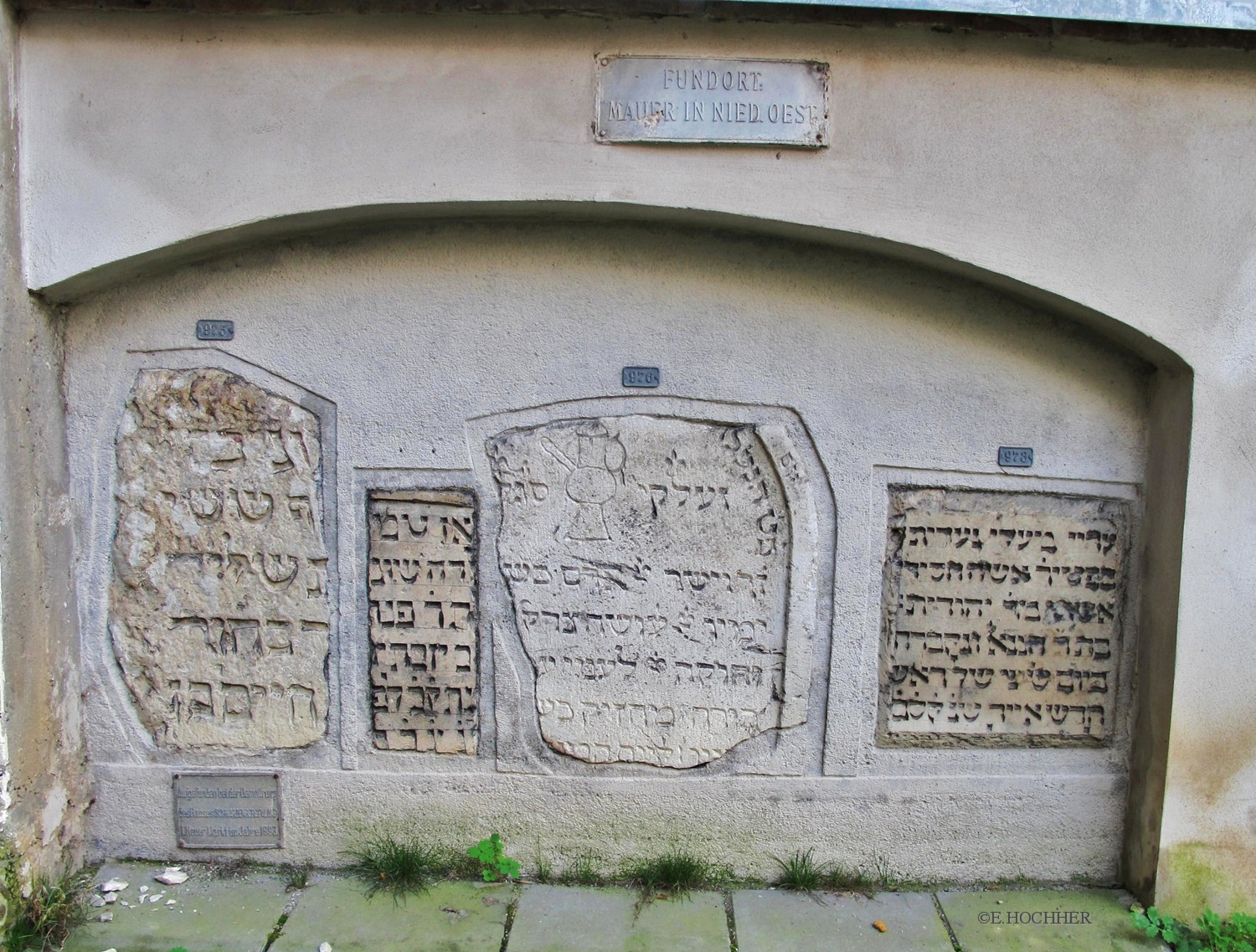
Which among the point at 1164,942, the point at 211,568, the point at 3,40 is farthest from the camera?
the point at 211,568

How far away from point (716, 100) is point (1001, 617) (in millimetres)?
2115

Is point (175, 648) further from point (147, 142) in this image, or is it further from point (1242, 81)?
point (1242, 81)

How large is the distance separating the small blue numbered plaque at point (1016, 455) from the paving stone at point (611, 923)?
1.93 meters

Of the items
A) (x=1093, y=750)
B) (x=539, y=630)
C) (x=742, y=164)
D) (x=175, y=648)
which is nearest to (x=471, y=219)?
(x=742, y=164)

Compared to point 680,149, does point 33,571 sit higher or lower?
lower

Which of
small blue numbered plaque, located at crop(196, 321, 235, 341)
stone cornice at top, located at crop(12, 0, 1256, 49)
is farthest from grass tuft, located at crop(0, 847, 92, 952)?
stone cornice at top, located at crop(12, 0, 1256, 49)

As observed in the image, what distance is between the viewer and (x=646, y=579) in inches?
120

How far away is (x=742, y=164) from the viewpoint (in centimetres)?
268

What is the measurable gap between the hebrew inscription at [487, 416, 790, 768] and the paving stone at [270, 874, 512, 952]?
619 millimetres

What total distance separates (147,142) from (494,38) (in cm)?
120

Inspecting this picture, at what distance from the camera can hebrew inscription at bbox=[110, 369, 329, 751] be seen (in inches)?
117

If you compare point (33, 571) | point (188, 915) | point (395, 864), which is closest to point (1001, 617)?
point (395, 864)
